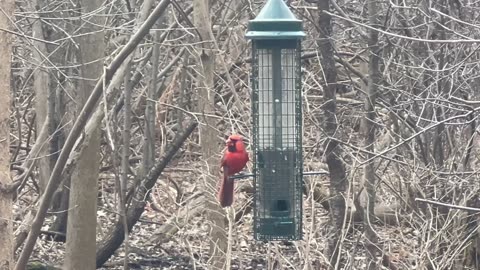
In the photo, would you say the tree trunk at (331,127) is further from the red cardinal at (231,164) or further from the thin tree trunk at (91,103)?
the thin tree trunk at (91,103)

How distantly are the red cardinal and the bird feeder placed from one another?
0.35 feet

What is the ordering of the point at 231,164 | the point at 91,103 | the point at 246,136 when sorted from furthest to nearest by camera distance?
the point at 246,136 → the point at 231,164 → the point at 91,103

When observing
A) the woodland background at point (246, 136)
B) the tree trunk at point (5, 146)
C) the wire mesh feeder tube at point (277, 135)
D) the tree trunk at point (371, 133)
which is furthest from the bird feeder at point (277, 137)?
the tree trunk at point (371, 133)

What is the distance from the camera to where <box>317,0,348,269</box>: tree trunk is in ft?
27.9

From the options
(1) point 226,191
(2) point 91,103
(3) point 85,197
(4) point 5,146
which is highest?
(2) point 91,103

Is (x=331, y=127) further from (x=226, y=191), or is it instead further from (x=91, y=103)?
(x=91, y=103)

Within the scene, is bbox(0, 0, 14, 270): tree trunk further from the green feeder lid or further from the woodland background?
the green feeder lid

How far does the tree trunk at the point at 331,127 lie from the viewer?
849cm

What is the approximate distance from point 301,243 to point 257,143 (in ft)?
5.95

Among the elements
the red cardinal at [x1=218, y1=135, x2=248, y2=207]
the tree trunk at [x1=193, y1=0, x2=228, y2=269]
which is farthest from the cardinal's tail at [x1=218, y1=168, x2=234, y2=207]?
the tree trunk at [x1=193, y1=0, x2=228, y2=269]

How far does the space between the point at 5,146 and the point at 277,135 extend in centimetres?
283

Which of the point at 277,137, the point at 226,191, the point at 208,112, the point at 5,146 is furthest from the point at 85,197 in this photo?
the point at 277,137

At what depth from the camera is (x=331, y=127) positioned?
8.58 meters

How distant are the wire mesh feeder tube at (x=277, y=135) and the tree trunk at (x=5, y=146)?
2642mm
